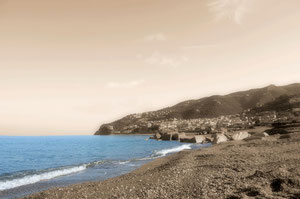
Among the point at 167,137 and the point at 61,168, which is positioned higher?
the point at 61,168

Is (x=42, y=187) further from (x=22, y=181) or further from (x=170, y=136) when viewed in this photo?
(x=170, y=136)

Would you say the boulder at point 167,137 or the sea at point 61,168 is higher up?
the sea at point 61,168

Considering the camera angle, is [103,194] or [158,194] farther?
[103,194]

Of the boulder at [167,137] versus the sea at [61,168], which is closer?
the sea at [61,168]

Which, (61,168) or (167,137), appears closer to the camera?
(61,168)

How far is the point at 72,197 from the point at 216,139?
179 feet

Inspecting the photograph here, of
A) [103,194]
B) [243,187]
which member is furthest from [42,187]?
[243,187]

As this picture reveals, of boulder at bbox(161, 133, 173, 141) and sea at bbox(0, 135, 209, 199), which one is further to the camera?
boulder at bbox(161, 133, 173, 141)

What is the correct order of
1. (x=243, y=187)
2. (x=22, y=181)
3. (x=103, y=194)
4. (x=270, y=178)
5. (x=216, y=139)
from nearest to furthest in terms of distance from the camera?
(x=243, y=187)
(x=270, y=178)
(x=103, y=194)
(x=22, y=181)
(x=216, y=139)

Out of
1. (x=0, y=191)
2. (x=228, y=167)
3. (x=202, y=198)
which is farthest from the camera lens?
(x=0, y=191)

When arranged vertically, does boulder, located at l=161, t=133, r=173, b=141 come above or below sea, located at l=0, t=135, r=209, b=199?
below

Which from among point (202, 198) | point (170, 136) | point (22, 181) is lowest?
point (170, 136)

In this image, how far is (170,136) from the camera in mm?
116562

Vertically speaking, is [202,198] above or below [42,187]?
above
